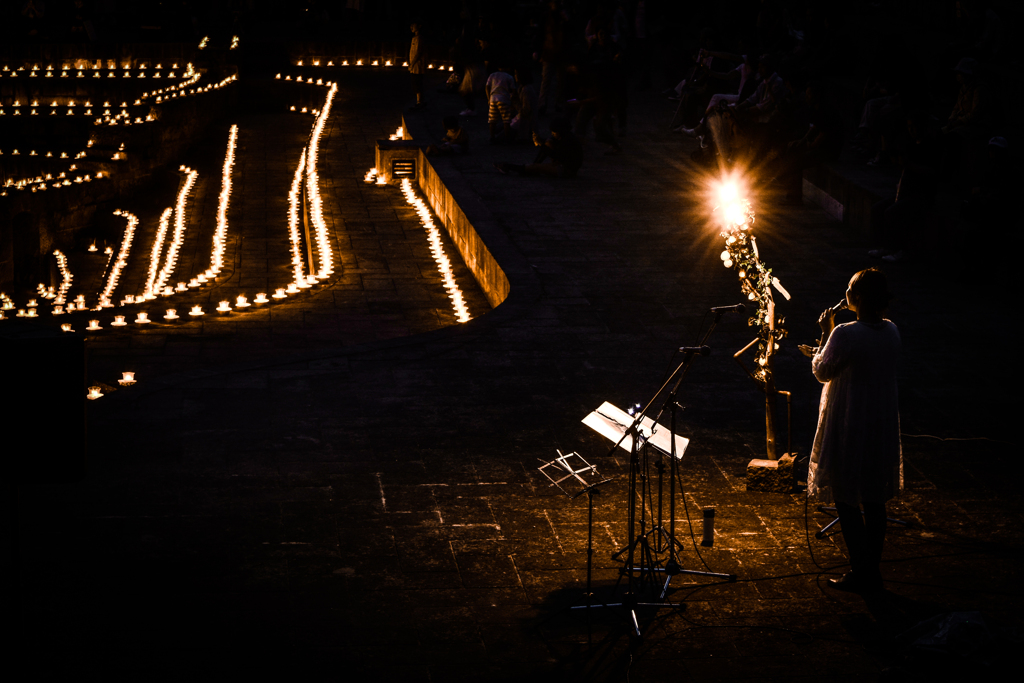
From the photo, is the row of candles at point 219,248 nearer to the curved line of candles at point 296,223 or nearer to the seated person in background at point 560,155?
the curved line of candles at point 296,223

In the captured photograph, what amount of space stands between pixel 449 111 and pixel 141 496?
1600cm

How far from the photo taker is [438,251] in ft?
47.2

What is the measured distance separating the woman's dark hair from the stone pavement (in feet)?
4.39

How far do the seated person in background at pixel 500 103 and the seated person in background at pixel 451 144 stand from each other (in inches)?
26.8

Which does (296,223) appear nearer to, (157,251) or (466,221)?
(157,251)

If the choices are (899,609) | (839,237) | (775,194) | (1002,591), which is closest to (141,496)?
(899,609)

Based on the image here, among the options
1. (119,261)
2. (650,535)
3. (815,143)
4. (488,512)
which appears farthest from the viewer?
(119,261)

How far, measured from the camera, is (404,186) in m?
17.9

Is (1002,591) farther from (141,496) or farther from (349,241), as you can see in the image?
(349,241)

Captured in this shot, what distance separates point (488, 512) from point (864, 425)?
2.05 m

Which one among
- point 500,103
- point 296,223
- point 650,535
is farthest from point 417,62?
point 650,535

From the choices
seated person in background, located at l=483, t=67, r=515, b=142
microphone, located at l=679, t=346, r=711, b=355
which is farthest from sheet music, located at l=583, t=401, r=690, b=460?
seated person in background, located at l=483, t=67, r=515, b=142

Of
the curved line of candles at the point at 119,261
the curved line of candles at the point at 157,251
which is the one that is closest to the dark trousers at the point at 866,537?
the curved line of candles at the point at 119,261

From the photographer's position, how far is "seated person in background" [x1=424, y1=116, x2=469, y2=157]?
17.2 m
